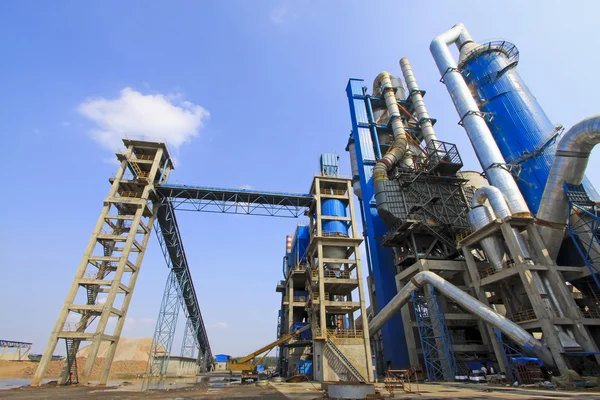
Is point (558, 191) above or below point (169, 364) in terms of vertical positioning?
above

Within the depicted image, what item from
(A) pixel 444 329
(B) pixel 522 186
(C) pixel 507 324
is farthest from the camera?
(B) pixel 522 186

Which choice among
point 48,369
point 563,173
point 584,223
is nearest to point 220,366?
point 48,369

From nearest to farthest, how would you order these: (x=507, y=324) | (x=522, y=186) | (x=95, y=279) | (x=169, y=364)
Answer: (x=507, y=324), (x=95, y=279), (x=522, y=186), (x=169, y=364)

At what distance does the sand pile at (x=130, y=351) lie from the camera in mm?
86081

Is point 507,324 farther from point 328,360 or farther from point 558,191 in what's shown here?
point 328,360

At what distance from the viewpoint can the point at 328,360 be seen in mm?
21344

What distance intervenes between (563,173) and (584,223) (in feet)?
11.4

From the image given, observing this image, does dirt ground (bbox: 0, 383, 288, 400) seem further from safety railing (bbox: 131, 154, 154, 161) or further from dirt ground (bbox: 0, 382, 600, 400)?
safety railing (bbox: 131, 154, 154, 161)

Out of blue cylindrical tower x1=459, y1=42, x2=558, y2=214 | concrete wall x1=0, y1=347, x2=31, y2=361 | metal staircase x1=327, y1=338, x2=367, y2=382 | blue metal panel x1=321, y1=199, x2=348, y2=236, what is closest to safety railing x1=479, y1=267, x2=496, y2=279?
blue cylindrical tower x1=459, y1=42, x2=558, y2=214

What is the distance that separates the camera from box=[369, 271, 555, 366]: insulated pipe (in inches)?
702

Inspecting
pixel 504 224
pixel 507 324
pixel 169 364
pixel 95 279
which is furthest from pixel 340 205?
pixel 169 364

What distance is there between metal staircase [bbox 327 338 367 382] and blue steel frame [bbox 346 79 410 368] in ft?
34.9

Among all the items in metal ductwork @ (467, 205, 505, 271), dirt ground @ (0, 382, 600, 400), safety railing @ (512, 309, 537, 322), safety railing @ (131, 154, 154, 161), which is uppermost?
safety railing @ (131, 154, 154, 161)

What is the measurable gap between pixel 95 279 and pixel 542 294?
32104mm
